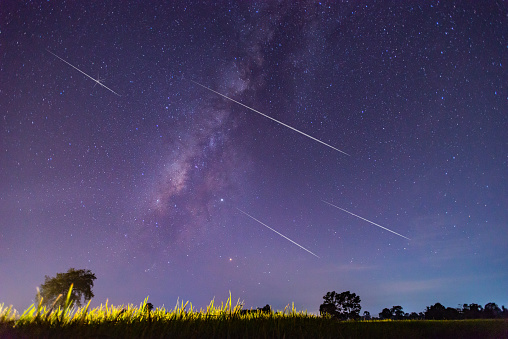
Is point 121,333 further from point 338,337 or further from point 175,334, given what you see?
point 338,337

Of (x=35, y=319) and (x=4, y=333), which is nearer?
(x=4, y=333)

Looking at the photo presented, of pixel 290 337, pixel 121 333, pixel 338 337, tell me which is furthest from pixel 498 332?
pixel 121 333

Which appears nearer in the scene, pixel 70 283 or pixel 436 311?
pixel 436 311

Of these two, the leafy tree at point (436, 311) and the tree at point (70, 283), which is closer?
the leafy tree at point (436, 311)

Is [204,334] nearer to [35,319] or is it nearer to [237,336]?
[237,336]

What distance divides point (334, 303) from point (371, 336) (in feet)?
166

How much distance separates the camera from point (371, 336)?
216 inches

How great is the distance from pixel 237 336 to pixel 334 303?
52.7 metres

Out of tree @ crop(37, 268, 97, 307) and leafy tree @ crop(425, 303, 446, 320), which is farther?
tree @ crop(37, 268, 97, 307)

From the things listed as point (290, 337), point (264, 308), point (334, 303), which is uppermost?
point (334, 303)

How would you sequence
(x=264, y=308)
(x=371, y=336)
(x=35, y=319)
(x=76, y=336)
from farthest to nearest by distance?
(x=264, y=308) → (x=371, y=336) → (x=35, y=319) → (x=76, y=336)

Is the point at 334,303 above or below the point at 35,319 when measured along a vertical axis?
above

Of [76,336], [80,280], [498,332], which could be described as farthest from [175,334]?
[80,280]

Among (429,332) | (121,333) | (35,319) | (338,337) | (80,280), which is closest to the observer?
(121,333)
